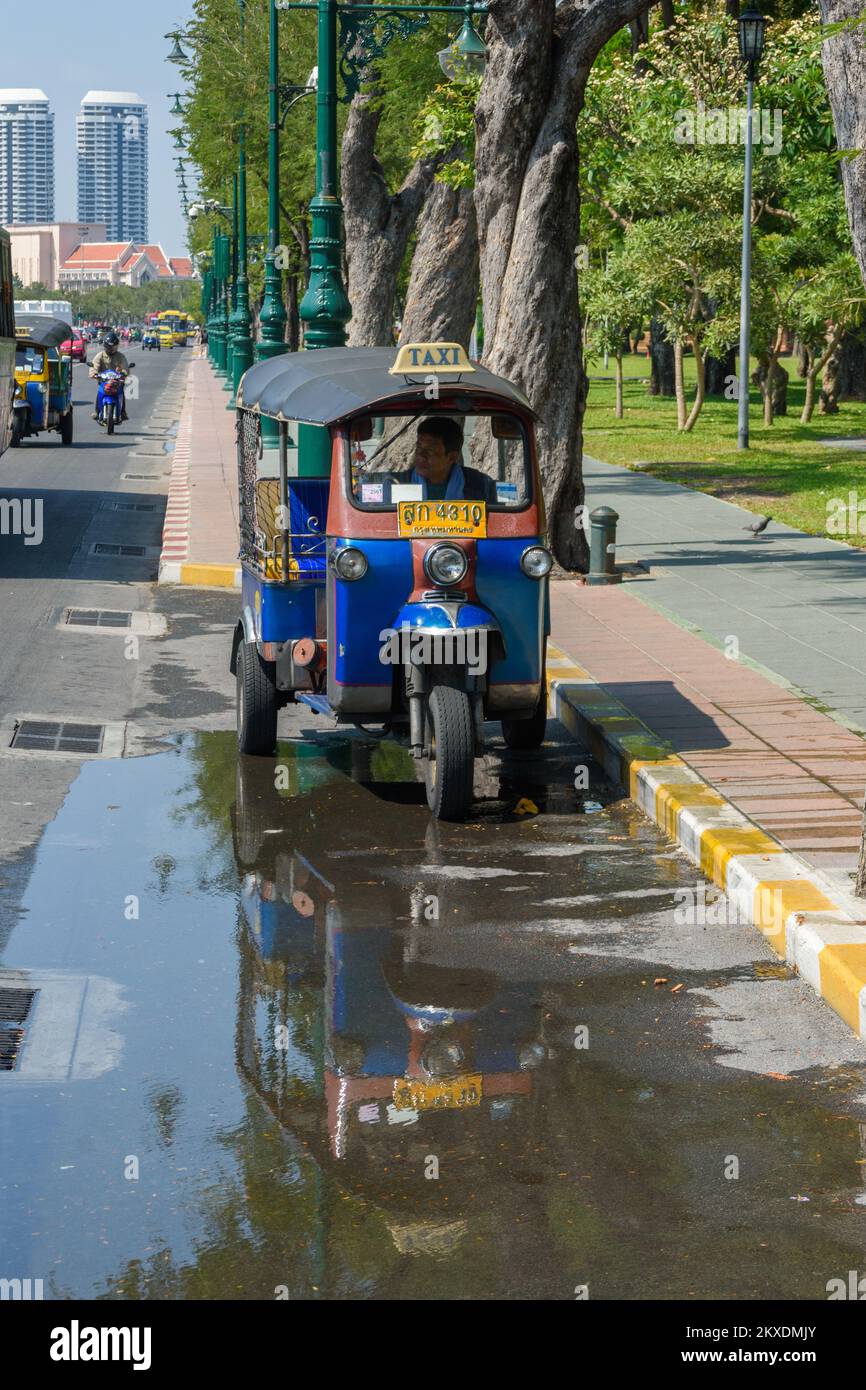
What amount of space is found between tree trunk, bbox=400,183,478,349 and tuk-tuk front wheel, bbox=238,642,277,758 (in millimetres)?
16588

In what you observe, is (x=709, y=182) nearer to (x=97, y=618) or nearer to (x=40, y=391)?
(x=40, y=391)

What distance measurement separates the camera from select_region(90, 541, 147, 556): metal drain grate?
19589mm

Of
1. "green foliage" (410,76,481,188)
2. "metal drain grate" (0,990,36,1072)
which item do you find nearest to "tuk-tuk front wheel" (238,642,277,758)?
"metal drain grate" (0,990,36,1072)

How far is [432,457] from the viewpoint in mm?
9508

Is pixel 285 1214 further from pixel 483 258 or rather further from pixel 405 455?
pixel 483 258

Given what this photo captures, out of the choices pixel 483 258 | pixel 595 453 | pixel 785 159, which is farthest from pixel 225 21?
pixel 483 258

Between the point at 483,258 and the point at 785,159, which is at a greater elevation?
the point at 785,159

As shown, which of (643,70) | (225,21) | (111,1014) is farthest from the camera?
(225,21)

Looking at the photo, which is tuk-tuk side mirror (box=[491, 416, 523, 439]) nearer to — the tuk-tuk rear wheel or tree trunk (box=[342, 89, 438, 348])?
the tuk-tuk rear wheel

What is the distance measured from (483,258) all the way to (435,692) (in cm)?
850

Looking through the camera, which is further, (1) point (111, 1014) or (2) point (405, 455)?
(2) point (405, 455)

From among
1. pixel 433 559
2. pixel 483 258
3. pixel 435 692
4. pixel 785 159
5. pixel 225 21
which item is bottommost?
pixel 435 692

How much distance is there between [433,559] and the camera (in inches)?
364
